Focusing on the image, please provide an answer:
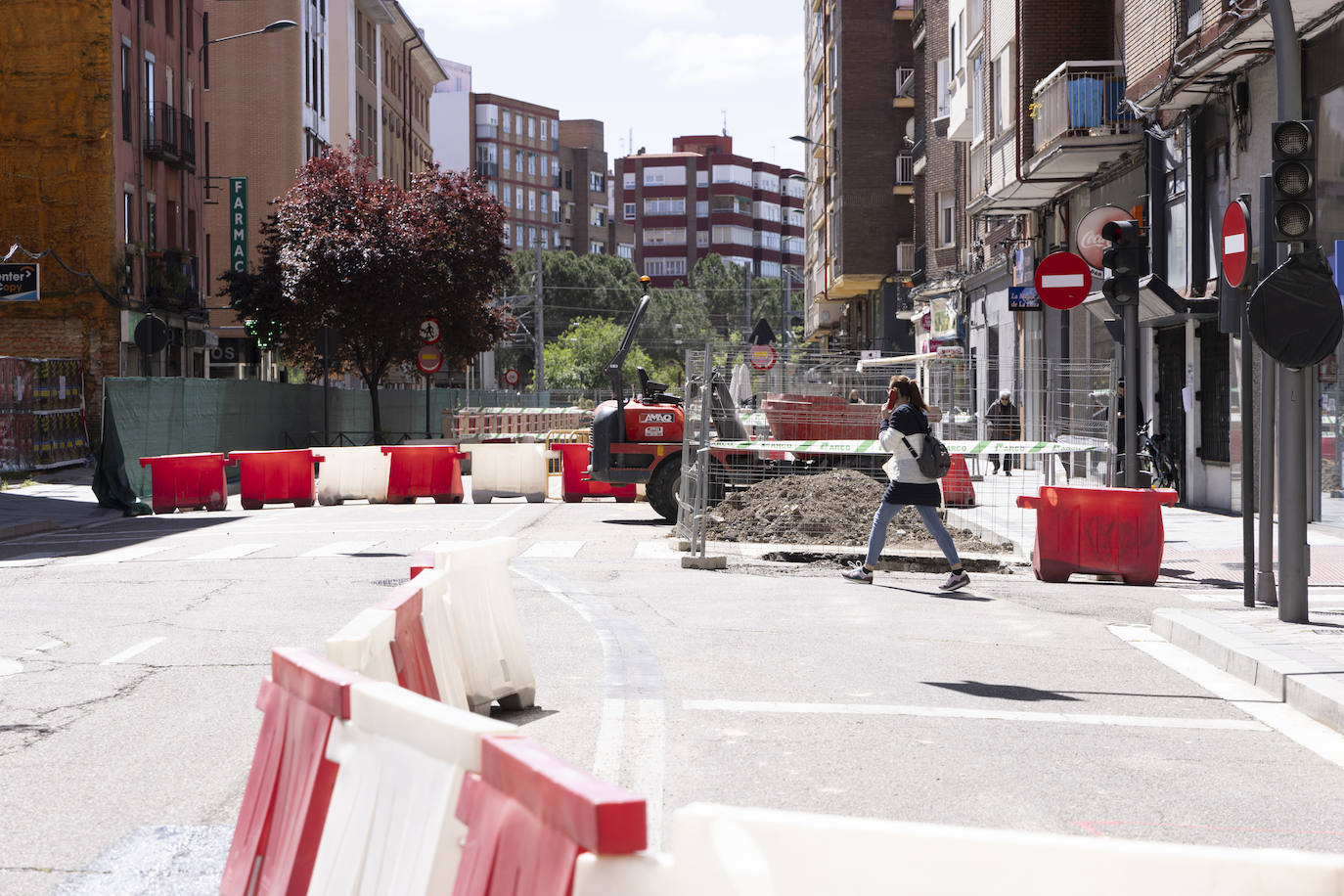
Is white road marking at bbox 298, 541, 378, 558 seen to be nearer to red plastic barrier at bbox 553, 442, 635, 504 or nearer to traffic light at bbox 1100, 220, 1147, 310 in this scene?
traffic light at bbox 1100, 220, 1147, 310

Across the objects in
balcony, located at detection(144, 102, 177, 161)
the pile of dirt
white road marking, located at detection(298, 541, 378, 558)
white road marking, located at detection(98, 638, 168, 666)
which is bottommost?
white road marking, located at detection(98, 638, 168, 666)

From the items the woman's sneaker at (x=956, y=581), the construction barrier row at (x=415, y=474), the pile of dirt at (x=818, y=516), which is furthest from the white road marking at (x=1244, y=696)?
the construction barrier row at (x=415, y=474)

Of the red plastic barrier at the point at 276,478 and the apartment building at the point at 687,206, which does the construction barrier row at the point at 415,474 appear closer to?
the red plastic barrier at the point at 276,478

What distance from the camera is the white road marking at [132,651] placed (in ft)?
29.7

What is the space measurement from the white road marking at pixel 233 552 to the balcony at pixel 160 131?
25912 millimetres

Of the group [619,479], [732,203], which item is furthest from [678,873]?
[732,203]

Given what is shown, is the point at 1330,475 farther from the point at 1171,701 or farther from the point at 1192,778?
the point at 1192,778

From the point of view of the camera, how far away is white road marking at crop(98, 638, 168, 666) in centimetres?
905

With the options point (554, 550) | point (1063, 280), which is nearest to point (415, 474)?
point (554, 550)

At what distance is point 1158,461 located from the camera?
936 inches

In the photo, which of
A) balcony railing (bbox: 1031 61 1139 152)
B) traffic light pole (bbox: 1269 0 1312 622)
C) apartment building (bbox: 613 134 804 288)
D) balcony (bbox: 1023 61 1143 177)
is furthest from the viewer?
apartment building (bbox: 613 134 804 288)

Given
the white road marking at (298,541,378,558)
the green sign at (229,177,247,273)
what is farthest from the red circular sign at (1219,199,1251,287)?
the green sign at (229,177,247,273)

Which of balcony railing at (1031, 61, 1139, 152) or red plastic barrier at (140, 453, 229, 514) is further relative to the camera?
balcony railing at (1031, 61, 1139, 152)

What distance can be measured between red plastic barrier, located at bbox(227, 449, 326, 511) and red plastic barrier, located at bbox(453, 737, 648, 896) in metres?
22.0
